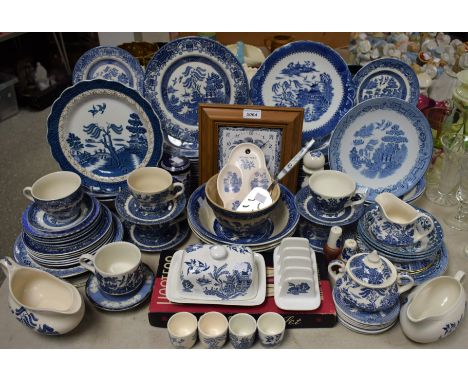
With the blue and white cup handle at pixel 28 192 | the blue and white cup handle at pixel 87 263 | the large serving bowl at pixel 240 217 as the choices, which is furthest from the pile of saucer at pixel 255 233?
the blue and white cup handle at pixel 28 192

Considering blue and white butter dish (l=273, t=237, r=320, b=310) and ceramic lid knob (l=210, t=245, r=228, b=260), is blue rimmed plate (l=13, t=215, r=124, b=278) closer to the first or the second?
ceramic lid knob (l=210, t=245, r=228, b=260)

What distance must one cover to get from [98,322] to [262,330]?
1.32ft

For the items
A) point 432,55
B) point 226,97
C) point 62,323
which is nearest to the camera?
point 62,323

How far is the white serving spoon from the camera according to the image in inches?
47.9

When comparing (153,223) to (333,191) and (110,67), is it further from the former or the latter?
(110,67)

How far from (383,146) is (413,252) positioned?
377 mm

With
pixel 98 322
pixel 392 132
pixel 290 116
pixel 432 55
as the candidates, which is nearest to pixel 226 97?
pixel 290 116

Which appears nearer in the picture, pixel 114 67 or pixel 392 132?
pixel 392 132

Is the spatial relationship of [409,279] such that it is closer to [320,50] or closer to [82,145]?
[320,50]

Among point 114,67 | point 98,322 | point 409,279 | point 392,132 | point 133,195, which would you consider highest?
point 114,67

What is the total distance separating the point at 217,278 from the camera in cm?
101

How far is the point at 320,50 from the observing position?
1.32m

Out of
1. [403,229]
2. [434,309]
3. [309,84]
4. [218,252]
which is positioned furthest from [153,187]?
[434,309]

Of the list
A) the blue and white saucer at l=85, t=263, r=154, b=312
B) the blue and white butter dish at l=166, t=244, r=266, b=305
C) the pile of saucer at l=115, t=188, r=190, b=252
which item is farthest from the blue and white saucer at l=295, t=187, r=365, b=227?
the blue and white saucer at l=85, t=263, r=154, b=312
